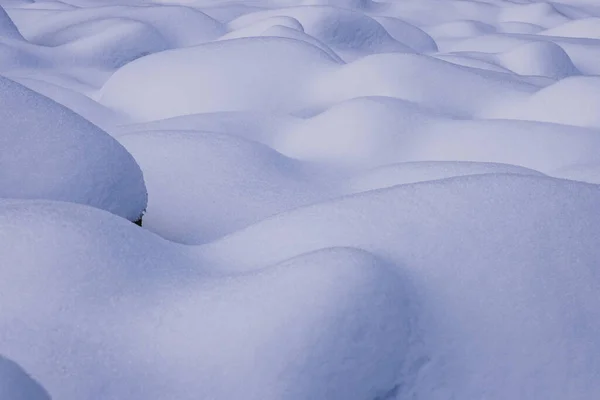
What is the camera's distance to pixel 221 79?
7.09 ft

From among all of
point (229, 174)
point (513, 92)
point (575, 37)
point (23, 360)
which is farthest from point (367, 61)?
point (575, 37)

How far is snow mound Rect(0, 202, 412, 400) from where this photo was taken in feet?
2.38

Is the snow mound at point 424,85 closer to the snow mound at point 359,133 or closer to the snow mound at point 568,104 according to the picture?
the snow mound at point 568,104

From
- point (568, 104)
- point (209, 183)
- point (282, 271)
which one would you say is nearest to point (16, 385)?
point (282, 271)

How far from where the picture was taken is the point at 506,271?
85 centimetres

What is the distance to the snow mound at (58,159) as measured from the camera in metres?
1.13

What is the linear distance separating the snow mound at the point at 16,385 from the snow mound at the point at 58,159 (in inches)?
18.4

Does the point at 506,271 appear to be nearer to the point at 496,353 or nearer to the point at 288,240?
the point at 496,353

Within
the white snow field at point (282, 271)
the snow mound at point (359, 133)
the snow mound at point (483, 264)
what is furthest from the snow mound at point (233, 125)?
the snow mound at point (483, 264)

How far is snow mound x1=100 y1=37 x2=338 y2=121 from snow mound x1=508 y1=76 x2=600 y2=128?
24.6 inches

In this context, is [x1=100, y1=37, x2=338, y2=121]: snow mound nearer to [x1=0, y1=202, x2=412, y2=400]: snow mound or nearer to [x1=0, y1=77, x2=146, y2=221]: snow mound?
[x1=0, y1=77, x2=146, y2=221]: snow mound

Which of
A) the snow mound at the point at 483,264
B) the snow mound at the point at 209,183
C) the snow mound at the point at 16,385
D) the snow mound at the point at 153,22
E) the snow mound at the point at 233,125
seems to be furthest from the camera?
the snow mound at the point at 153,22

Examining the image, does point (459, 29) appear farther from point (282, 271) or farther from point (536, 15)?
point (282, 271)

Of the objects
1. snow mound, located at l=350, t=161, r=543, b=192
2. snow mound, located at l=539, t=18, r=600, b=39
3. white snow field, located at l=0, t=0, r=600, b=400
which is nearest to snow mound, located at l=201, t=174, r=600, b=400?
white snow field, located at l=0, t=0, r=600, b=400
